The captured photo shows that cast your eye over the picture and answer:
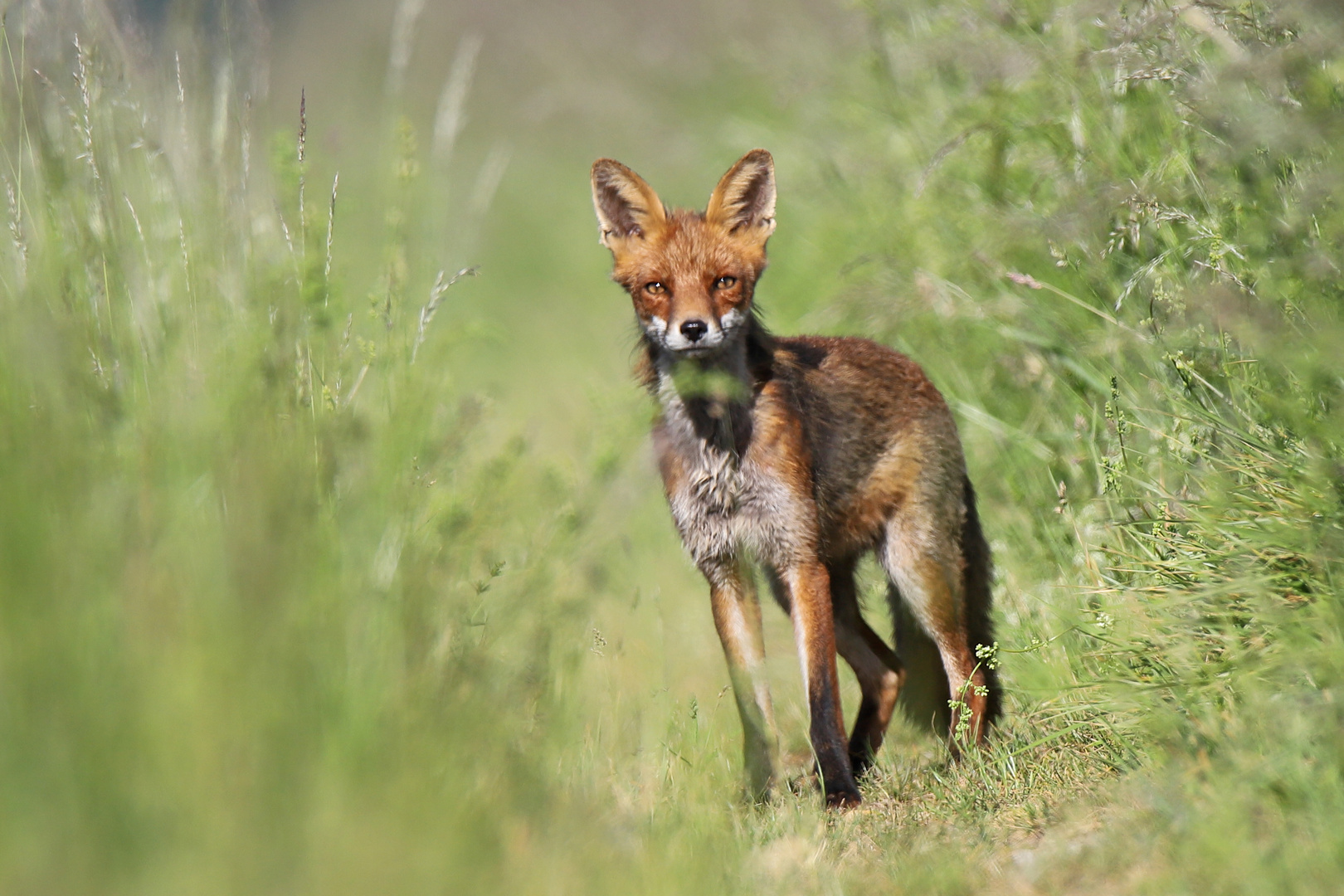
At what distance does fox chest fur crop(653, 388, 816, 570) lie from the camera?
453 cm

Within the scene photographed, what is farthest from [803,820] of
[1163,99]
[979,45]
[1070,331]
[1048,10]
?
[1048,10]

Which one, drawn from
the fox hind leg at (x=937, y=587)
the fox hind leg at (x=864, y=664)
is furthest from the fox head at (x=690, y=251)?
the fox hind leg at (x=864, y=664)

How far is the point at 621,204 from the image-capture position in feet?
16.1

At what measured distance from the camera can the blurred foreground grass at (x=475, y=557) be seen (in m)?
2.30

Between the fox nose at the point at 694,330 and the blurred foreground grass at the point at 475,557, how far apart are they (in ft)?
2.79

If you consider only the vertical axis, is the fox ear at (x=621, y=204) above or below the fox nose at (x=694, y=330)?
above

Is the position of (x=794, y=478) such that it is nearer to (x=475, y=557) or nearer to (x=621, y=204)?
(x=621, y=204)

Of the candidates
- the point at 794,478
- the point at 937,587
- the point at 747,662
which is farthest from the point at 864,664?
the point at 794,478

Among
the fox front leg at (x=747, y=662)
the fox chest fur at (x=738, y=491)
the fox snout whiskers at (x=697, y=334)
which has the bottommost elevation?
the fox front leg at (x=747, y=662)

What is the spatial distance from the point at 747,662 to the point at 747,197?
6.20 feet

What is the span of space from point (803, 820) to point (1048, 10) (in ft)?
13.4

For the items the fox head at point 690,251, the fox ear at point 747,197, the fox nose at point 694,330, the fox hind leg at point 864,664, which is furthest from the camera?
the fox hind leg at point 864,664

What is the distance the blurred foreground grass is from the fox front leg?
134 mm

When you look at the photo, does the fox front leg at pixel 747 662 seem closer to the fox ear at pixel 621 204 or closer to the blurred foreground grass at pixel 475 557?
the blurred foreground grass at pixel 475 557
